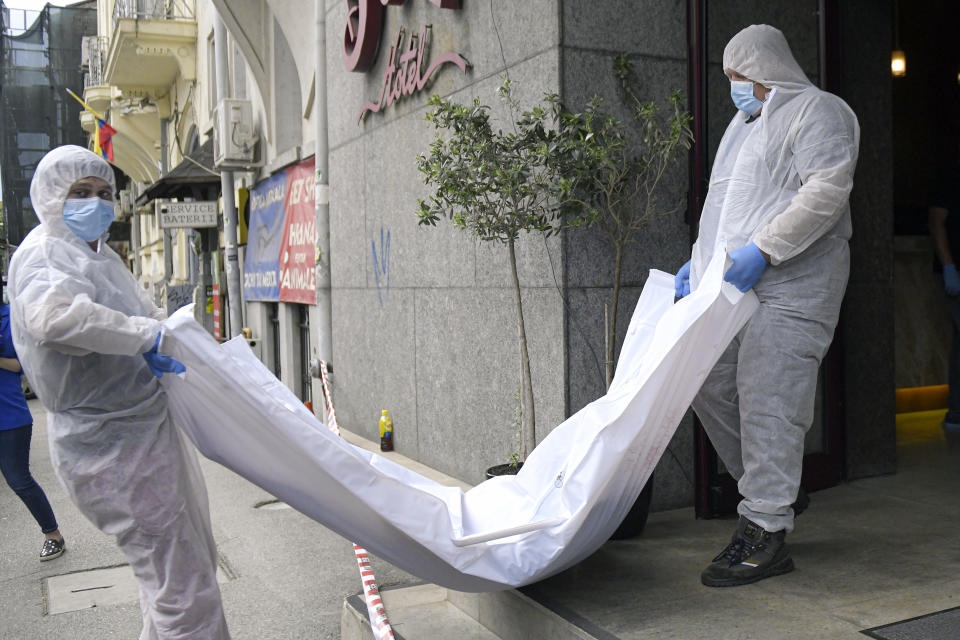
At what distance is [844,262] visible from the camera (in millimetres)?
3549

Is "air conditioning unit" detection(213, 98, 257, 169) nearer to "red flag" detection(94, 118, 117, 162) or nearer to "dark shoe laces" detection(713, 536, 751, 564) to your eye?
"red flag" detection(94, 118, 117, 162)

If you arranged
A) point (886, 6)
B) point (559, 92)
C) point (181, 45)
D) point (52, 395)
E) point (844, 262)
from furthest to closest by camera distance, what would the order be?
point (181, 45)
point (886, 6)
point (559, 92)
point (844, 262)
point (52, 395)

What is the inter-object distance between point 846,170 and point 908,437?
3.73m

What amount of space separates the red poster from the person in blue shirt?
4.57 metres

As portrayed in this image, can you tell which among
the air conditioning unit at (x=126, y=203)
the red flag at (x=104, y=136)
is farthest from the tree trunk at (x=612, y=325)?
the air conditioning unit at (x=126, y=203)

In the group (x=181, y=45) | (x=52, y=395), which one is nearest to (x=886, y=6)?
(x=52, y=395)

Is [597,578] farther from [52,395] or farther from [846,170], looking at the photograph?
[52,395]

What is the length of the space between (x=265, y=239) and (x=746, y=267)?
10.7 metres

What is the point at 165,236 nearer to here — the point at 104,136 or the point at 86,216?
the point at 104,136

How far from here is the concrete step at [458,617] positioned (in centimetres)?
341

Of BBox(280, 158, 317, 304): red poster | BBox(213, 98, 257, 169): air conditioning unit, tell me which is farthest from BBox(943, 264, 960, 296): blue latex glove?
BBox(213, 98, 257, 169): air conditioning unit

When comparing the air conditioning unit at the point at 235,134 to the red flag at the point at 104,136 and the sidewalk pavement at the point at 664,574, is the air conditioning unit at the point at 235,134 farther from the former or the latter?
the red flag at the point at 104,136

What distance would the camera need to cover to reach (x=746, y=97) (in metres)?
3.67

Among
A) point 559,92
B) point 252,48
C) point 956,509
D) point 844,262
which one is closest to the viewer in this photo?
point 844,262
